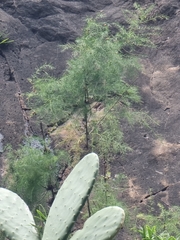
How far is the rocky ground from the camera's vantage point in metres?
5.68

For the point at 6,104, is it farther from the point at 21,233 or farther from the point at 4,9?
the point at 21,233

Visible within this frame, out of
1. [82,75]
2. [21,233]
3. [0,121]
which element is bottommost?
[0,121]

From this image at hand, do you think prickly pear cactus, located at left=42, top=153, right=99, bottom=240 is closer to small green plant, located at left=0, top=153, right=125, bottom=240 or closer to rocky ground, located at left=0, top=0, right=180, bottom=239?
small green plant, located at left=0, top=153, right=125, bottom=240

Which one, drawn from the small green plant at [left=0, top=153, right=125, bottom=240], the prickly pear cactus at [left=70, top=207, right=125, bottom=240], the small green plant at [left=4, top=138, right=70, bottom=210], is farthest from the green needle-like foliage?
the prickly pear cactus at [left=70, top=207, right=125, bottom=240]

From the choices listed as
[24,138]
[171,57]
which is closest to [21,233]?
Result: [24,138]

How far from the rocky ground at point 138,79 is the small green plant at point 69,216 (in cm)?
154

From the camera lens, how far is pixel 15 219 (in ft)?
13.3

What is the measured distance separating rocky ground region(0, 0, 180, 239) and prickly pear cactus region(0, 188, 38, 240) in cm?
152

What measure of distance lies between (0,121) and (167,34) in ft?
7.90

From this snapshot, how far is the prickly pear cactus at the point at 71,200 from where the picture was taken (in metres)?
3.78

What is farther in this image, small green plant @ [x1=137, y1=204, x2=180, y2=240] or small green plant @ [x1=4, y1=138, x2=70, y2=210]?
small green plant @ [x1=4, y1=138, x2=70, y2=210]

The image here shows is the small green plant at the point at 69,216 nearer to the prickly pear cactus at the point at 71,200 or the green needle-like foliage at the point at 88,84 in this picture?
the prickly pear cactus at the point at 71,200

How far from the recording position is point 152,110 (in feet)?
20.7

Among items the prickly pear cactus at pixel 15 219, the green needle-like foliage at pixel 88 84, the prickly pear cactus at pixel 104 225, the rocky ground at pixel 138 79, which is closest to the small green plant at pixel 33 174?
the green needle-like foliage at pixel 88 84
